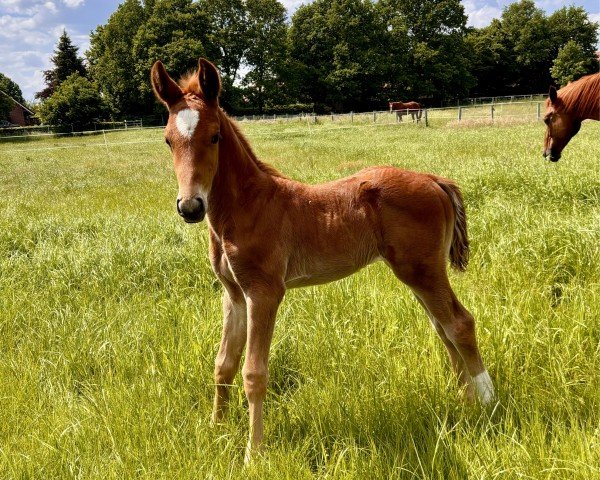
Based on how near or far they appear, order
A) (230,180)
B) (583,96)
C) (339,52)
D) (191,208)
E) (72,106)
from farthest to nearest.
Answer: (339,52), (72,106), (583,96), (230,180), (191,208)

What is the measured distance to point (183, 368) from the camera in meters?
2.74

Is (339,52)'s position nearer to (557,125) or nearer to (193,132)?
(557,125)

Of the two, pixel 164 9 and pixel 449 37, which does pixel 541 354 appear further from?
pixel 449 37

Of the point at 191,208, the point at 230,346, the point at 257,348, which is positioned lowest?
the point at 230,346

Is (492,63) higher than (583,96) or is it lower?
higher

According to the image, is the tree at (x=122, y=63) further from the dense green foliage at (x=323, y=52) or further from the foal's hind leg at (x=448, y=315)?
the foal's hind leg at (x=448, y=315)

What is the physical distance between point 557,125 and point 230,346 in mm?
6626

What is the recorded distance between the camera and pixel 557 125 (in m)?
6.69

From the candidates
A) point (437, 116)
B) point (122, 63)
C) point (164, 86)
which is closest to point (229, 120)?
point (164, 86)

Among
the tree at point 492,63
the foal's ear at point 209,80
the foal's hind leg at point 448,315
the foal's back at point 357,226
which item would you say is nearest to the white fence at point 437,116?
the foal's back at point 357,226

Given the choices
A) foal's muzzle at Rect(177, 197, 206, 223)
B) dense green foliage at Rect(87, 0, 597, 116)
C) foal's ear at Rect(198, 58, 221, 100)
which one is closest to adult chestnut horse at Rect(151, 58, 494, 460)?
foal's ear at Rect(198, 58, 221, 100)

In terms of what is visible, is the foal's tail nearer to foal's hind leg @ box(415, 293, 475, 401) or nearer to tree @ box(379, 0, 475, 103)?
foal's hind leg @ box(415, 293, 475, 401)

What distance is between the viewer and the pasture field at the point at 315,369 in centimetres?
196

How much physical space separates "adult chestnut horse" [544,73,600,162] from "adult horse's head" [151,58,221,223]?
6.19 m
